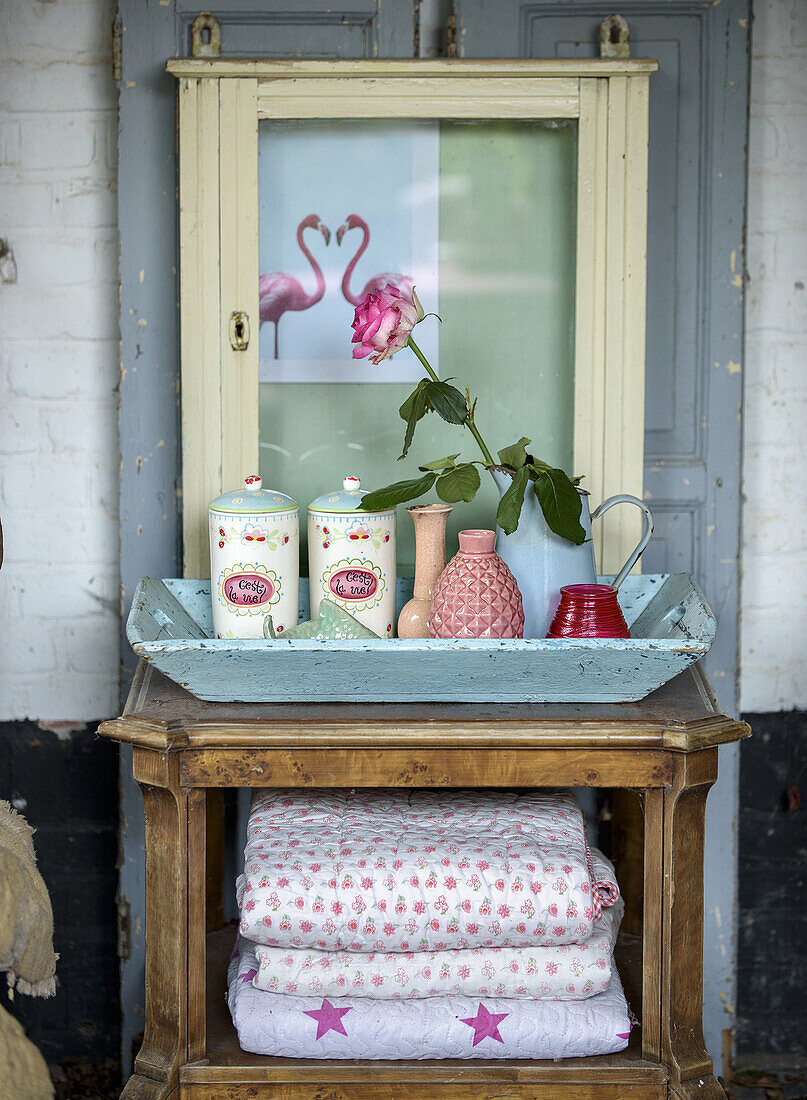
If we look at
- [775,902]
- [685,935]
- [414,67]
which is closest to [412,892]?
[685,935]

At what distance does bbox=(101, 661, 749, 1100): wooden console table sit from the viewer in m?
1.38

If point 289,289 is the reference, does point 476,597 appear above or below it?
below

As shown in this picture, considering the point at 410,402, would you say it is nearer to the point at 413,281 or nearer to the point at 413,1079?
the point at 413,281

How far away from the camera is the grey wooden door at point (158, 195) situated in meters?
1.84

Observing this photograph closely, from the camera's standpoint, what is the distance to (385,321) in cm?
157

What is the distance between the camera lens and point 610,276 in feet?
5.96

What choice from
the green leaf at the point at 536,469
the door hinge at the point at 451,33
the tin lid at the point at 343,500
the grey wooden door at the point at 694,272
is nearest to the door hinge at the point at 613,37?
the grey wooden door at the point at 694,272

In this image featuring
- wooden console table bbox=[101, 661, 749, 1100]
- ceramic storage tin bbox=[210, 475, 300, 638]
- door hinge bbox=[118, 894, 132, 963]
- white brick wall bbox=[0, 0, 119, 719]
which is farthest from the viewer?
door hinge bbox=[118, 894, 132, 963]

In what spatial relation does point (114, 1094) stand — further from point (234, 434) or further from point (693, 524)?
point (693, 524)

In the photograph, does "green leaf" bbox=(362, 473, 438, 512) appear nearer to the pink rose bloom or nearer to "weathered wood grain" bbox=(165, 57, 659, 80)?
the pink rose bloom

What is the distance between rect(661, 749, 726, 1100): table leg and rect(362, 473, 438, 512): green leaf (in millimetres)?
531

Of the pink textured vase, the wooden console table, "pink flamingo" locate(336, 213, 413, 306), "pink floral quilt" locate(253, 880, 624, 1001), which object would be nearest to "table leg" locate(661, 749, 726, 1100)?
the wooden console table

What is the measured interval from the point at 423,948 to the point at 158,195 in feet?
4.25

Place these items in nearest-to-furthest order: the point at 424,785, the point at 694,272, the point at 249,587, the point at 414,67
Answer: the point at 424,785
the point at 249,587
the point at 414,67
the point at 694,272
